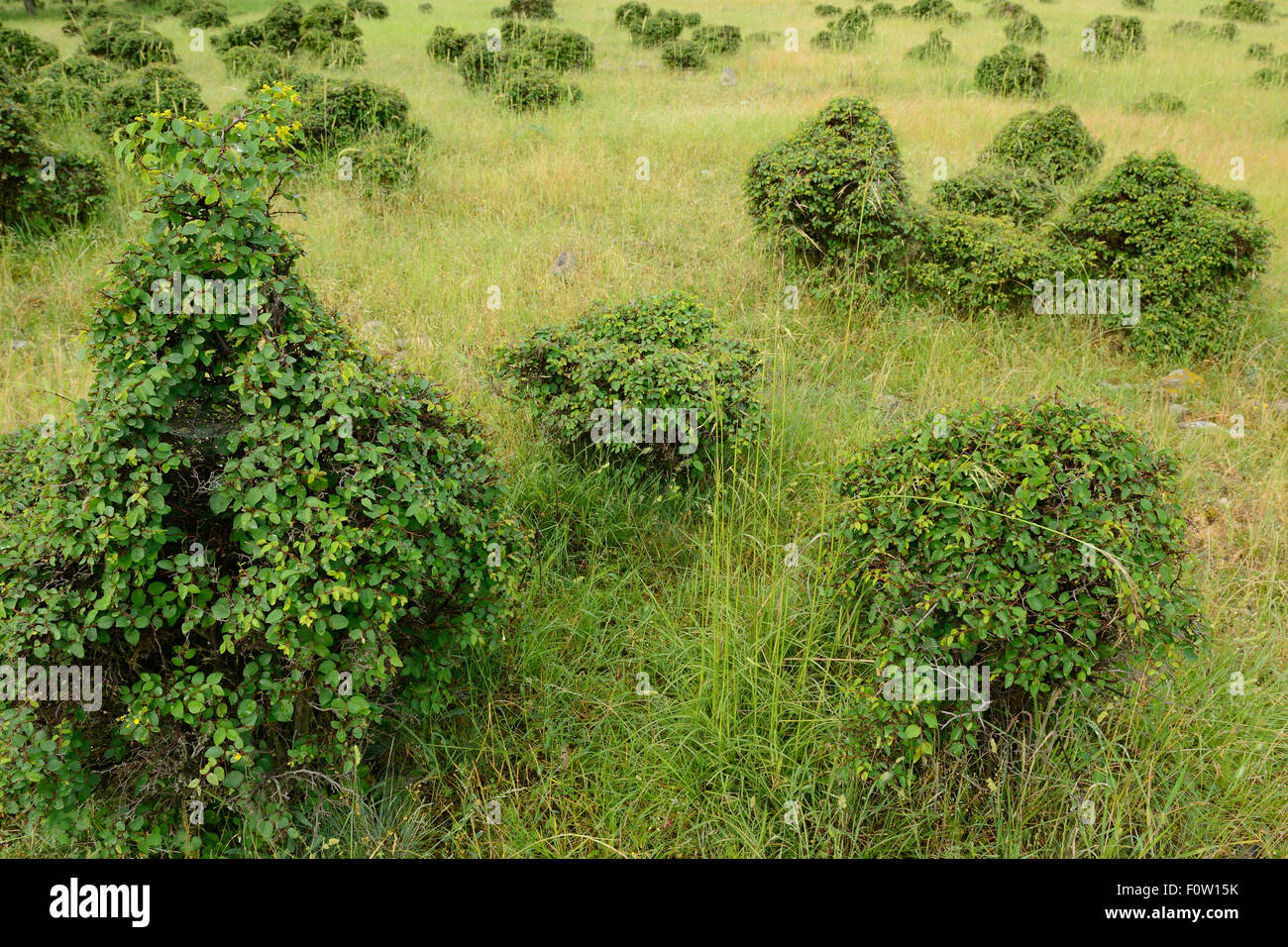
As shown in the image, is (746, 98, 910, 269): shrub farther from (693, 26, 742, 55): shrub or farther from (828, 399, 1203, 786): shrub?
(693, 26, 742, 55): shrub

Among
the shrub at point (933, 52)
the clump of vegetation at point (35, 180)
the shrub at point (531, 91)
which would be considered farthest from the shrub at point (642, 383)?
the shrub at point (933, 52)

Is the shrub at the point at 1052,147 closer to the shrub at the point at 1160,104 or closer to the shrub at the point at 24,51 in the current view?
the shrub at the point at 1160,104

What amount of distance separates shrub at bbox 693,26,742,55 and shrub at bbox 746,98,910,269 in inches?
350

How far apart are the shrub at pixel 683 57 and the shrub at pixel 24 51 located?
8602 millimetres

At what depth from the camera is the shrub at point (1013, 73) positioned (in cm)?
1170

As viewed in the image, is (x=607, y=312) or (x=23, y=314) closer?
(x=607, y=312)

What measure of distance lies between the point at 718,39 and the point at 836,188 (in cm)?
1005

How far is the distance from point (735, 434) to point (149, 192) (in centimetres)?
235

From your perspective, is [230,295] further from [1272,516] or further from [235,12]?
[235,12]

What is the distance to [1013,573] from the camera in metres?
2.56

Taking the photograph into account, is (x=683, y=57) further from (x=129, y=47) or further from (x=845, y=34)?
(x=129, y=47)

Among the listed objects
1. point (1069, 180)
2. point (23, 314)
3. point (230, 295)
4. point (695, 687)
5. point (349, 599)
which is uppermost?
point (1069, 180)

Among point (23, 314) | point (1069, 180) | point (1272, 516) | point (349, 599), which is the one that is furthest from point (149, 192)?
point (1069, 180)

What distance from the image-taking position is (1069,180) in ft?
26.1
